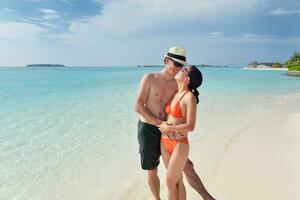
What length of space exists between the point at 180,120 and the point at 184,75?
420 millimetres

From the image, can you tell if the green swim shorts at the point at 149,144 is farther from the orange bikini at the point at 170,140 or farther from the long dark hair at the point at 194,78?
the long dark hair at the point at 194,78

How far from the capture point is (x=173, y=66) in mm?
3115

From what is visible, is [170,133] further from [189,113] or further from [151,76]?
[151,76]

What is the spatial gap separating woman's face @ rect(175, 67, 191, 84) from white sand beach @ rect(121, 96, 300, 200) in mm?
1704

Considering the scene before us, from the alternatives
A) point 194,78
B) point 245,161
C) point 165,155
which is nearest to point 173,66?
point 194,78

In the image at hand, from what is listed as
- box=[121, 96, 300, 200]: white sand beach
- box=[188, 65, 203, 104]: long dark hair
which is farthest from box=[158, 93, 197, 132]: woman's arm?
box=[121, 96, 300, 200]: white sand beach

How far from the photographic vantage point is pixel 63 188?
15.4 feet

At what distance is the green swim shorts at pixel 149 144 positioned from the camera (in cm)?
339

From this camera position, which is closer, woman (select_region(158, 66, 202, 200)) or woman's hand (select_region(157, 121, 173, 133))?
woman (select_region(158, 66, 202, 200))

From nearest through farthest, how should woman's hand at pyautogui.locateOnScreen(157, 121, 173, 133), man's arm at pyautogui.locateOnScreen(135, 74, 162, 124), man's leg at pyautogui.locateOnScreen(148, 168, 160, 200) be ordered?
woman's hand at pyautogui.locateOnScreen(157, 121, 173, 133)
man's arm at pyautogui.locateOnScreen(135, 74, 162, 124)
man's leg at pyautogui.locateOnScreen(148, 168, 160, 200)

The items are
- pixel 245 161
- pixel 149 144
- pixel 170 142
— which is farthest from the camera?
pixel 245 161

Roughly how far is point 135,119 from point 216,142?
373 cm

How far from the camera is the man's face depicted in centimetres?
309

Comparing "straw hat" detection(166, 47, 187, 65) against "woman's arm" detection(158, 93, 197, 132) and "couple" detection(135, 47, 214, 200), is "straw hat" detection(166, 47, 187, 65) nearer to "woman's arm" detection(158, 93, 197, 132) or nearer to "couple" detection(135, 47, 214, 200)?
"couple" detection(135, 47, 214, 200)
